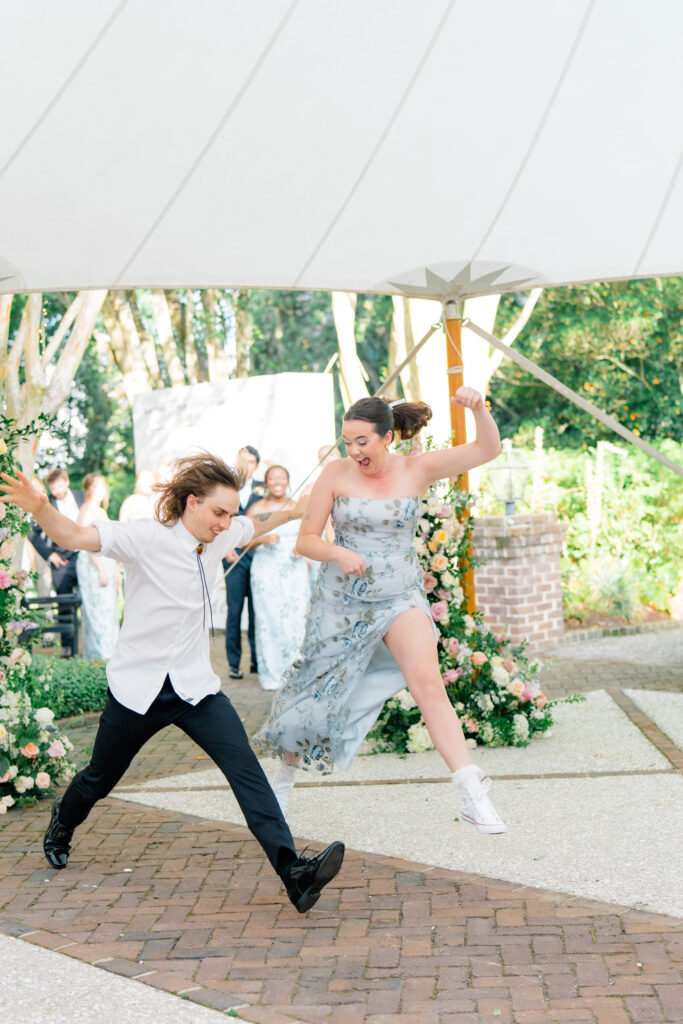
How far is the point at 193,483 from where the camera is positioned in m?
4.04

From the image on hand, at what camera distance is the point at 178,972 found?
139 inches

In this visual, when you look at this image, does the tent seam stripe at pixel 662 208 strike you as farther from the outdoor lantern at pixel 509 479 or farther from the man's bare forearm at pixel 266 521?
the outdoor lantern at pixel 509 479

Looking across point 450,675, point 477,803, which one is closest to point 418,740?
point 450,675

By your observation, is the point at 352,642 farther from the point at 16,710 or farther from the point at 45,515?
the point at 16,710

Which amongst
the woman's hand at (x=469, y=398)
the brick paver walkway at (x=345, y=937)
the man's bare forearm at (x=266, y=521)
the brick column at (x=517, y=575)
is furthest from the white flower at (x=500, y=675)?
the brick column at (x=517, y=575)

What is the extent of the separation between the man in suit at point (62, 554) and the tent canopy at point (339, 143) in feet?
14.8

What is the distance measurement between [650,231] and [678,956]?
4.26 metres

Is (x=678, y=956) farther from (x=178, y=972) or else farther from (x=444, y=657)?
(x=444, y=657)

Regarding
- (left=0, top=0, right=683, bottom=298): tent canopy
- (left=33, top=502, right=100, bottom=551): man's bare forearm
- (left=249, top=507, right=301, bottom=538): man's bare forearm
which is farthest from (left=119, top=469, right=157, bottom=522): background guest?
(left=33, top=502, right=100, bottom=551): man's bare forearm

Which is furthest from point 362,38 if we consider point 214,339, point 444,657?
point 214,339

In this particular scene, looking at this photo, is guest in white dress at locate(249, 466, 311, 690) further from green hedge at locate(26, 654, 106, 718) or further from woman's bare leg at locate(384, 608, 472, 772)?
woman's bare leg at locate(384, 608, 472, 772)

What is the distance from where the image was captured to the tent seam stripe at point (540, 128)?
596 cm

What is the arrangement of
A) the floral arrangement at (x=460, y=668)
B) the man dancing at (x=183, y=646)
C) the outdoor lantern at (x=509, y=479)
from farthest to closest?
the outdoor lantern at (x=509, y=479) < the floral arrangement at (x=460, y=668) < the man dancing at (x=183, y=646)

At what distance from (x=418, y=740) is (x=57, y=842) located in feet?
7.98
